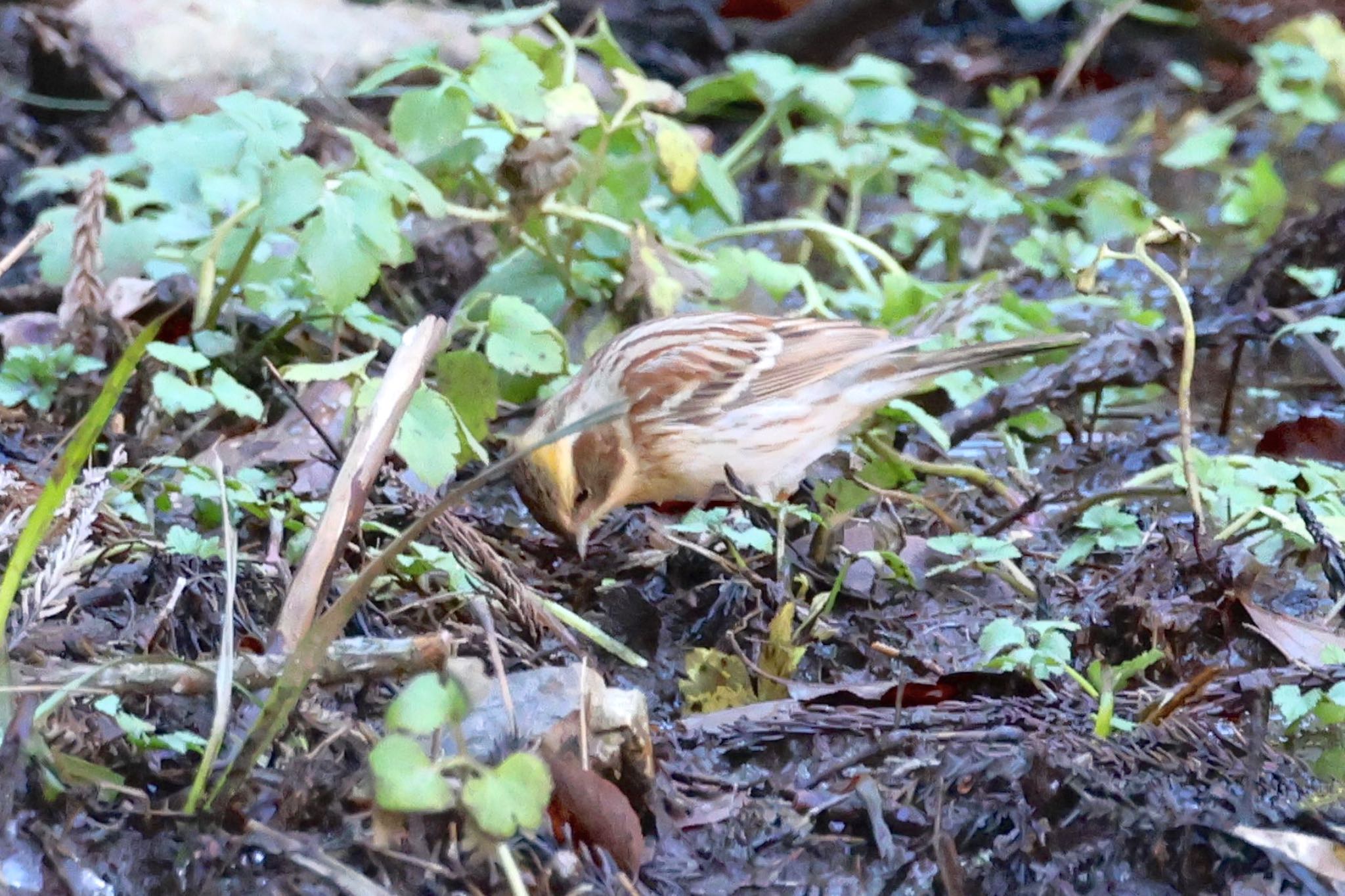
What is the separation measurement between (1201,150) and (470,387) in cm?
352

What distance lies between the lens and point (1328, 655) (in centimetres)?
242

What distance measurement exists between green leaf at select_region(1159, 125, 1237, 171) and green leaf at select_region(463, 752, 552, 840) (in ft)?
15.4

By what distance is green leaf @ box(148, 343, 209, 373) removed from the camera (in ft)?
10.7

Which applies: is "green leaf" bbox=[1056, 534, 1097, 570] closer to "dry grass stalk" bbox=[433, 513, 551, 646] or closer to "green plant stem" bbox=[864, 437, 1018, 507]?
"green plant stem" bbox=[864, 437, 1018, 507]

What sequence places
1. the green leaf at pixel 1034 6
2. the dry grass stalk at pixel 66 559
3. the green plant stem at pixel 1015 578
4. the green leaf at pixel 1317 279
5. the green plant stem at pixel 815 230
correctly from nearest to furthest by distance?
the dry grass stalk at pixel 66 559
the green plant stem at pixel 1015 578
the green leaf at pixel 1317 279
the green plant stem at pixel 815 230
the green leaf at pixel 1034 6

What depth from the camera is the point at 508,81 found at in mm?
3646

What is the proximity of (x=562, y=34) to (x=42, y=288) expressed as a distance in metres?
1.63

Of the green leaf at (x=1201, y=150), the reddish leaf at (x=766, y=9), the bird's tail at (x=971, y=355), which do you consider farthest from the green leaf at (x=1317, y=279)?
the reddish leaf at (x=766, y=9)

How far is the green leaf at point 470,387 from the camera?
135 inches

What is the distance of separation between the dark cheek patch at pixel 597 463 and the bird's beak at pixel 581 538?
0.09 metres

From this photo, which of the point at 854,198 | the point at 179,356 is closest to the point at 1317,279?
the point at 854,198

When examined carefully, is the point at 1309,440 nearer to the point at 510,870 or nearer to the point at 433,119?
the point at 433,119

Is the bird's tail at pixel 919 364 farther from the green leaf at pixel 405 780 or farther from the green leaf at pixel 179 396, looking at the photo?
the green leaf at pixel 405 780

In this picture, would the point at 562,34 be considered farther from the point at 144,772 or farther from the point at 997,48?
the point at 997,48
